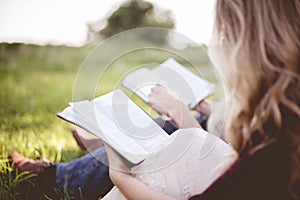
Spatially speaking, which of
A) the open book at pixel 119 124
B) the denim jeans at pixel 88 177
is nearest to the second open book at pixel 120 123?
the open book at pixel 119 124

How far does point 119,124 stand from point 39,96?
2320 millimetres

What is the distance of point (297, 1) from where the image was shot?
3.39 ft

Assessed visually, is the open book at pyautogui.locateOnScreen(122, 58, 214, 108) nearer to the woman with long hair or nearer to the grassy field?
the grassy field

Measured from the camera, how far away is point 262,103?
3.18 ft

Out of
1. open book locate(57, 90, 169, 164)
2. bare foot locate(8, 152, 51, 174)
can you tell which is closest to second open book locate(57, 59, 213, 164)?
open book locate(57, 90, 169, 164)

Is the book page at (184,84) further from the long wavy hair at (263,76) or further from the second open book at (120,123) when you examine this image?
the long wavy hair at (263,76)

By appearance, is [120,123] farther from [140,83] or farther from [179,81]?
[179,81]

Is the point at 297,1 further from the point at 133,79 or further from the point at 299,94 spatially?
the point at 133,79

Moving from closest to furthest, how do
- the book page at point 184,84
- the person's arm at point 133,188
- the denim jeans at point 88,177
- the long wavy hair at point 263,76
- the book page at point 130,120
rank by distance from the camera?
1. the long wavy hair at point 263,76
2. the person's arm at point 133,188
3. the book page at point 130,120
4. the denim jeans at point 88,177
5. the book page at point 184,84

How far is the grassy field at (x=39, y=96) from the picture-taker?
6.47ft

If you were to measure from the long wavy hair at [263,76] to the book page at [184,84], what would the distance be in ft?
2.94

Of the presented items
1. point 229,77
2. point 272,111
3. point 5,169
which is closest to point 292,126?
point 272,111

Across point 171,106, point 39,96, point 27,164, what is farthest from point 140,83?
point 39,96

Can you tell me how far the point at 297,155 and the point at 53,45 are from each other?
15.2 ft
